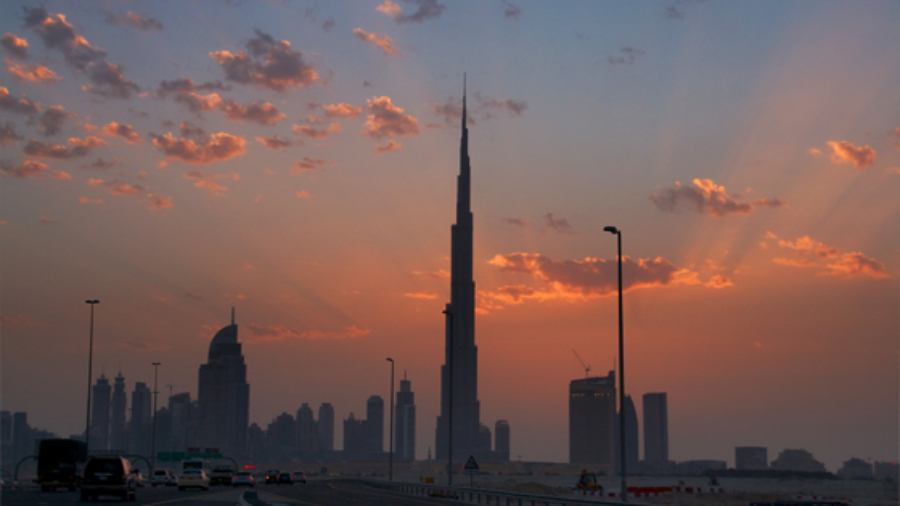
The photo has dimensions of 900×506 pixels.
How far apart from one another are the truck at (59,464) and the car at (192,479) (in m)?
7.39

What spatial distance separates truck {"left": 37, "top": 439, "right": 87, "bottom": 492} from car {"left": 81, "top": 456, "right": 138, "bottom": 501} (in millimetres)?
28980

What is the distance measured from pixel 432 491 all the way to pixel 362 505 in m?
29.4

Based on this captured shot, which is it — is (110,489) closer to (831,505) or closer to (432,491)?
(831,505)

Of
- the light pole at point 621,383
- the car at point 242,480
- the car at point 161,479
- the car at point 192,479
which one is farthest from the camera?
the car at point 161,479

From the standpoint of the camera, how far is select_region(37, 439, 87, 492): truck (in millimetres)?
70812

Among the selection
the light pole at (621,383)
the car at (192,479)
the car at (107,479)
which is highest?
the light pole at (621,383)

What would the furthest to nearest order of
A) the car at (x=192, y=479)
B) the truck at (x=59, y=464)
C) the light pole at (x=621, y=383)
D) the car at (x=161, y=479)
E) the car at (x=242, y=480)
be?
the car at (x=161, y=479), the car at (x=242, y=480), the car at (x=192, y=479), the truck at (x=59, y=464), the light pole at (x=621, y=383)

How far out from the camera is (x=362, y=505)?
4850cm

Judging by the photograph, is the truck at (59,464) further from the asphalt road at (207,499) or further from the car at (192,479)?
the car at (192,479)

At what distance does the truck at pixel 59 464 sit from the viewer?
70.8 meters

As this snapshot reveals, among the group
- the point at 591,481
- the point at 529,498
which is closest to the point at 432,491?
the point at 591,481

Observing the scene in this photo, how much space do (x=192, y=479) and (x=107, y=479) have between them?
2909 centimetres

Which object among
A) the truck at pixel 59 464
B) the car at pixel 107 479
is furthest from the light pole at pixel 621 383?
the truck at pixel 59 464

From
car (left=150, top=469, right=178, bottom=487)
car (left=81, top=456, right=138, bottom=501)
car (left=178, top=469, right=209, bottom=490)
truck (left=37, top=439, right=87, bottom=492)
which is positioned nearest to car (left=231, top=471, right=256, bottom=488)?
car (left=150, top=469, right=178, bottom=487)
